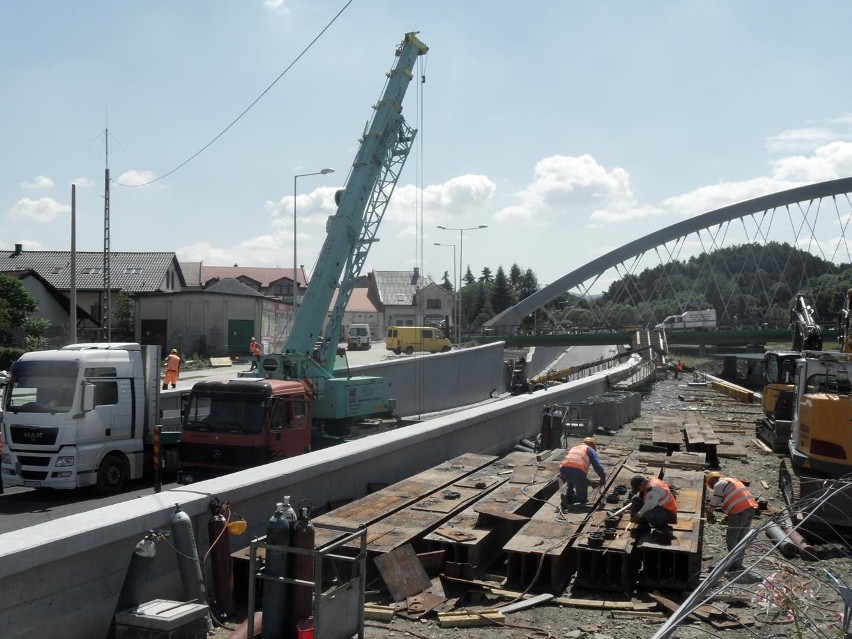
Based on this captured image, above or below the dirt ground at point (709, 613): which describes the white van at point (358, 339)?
above

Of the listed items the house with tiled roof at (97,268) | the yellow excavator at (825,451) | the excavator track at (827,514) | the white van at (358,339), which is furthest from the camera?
the white van at (358,339)

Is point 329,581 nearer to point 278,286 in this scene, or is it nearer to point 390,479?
point 390,479

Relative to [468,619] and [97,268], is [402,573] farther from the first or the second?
[97,268]

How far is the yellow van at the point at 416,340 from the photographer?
58.3 meters

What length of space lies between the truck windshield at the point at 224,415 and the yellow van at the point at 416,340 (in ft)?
138

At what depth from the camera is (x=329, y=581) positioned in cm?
789

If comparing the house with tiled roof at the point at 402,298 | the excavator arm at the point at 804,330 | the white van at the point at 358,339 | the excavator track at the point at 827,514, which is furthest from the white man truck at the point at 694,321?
the excavator track at the point at 827,514

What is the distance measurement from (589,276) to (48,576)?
83.7 meters

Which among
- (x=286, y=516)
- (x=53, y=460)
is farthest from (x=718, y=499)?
(x=53, y=460)

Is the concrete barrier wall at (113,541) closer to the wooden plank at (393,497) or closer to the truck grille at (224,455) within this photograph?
the wooden plank at (393,497)

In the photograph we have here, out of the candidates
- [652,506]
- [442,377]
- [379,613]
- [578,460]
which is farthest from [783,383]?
[379,613]

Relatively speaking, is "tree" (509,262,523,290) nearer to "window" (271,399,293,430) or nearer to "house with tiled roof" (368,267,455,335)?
"house with tiled roof" (368,267,455,335)

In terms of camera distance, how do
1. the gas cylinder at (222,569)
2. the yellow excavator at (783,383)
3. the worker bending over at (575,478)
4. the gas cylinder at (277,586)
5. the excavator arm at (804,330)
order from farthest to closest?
the excavator arm at (804,330)
the yellow excavator at (783,383)
the worker bending over at (575,478)
the gas cylinder at (222,569)
the gas cylinder at (277,586)

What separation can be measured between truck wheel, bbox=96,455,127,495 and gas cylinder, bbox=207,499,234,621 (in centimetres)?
743
